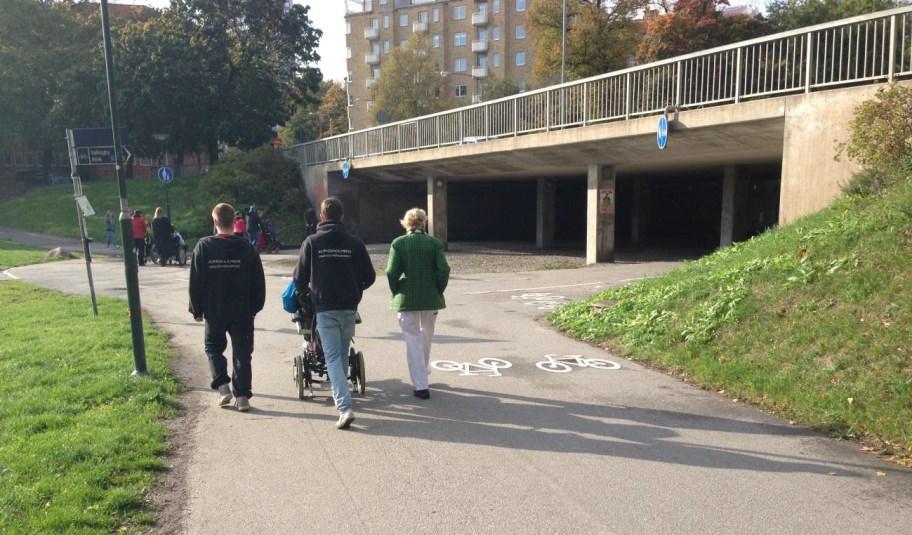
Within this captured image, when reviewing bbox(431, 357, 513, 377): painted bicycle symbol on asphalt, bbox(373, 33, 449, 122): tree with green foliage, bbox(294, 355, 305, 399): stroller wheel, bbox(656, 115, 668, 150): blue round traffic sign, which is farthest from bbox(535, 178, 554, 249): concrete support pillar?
bbox(373, 33, 449, 122): tree with green foliage

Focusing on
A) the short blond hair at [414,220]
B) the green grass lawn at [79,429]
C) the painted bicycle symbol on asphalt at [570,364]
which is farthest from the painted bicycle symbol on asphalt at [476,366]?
the green grass lawn at [79,429]

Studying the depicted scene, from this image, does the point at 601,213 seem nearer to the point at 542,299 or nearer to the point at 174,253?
the point at 542,299

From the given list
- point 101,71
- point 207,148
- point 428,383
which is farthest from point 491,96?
point 428,383

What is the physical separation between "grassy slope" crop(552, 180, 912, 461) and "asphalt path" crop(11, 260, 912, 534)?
13.0 inches

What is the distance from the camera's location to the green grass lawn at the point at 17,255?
24359 millimetres

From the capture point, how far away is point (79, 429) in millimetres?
5402

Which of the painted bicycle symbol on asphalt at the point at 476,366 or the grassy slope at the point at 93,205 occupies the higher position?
the grassy slope at the point at 93,205

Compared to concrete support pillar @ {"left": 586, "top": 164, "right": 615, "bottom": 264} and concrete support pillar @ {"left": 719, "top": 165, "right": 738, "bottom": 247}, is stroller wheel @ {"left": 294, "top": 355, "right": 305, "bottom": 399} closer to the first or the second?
concrete support pillar @ {"left": 586, "top": 164, "right": 615, "bottom": 264}

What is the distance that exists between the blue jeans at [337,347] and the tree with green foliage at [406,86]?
59.0 meters

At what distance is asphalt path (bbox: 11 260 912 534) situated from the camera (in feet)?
13.2

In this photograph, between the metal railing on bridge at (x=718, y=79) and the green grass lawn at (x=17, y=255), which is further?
the green grass lawn at (x=17, y=255)

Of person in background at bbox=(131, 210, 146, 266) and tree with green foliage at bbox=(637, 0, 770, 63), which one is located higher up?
tree with green foliage at bbox=(637, 0, 770, 63)

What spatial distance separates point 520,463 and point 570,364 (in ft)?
10.7

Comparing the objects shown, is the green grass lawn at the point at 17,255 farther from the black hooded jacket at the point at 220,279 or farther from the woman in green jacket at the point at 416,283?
the woman in green jacket at the point at 416,283
